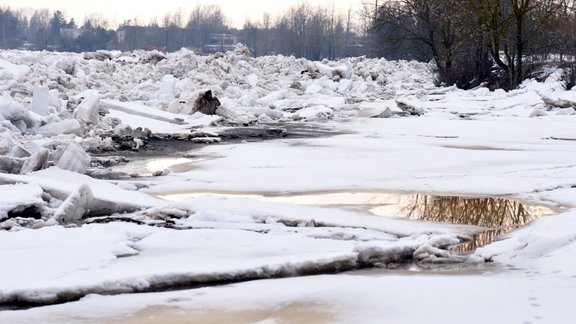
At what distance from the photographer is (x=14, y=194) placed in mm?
4199

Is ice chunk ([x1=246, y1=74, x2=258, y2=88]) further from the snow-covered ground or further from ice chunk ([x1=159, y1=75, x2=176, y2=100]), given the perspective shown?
the snow-covered ground

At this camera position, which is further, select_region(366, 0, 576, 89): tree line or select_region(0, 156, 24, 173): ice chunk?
select_region(366, 0, 576, 89): tree line

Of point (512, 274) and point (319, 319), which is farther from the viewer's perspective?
point (512, 274)

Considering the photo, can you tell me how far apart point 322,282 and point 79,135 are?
5961 millimetres

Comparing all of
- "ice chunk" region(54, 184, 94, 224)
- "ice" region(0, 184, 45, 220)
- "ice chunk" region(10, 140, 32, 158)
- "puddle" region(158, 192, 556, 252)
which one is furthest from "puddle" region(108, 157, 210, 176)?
"ice chunk" region(54, 184, 94, 224)

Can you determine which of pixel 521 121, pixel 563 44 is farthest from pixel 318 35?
pixel 521 121

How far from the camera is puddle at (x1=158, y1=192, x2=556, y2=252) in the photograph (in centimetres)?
413

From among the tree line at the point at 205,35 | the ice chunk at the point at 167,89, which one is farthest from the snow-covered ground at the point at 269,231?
the tree line at the point at 205,35

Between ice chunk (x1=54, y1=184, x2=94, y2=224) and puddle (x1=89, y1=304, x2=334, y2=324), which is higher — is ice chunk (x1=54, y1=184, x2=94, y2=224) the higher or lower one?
the higher one

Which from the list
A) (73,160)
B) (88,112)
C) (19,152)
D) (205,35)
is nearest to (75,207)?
(73,160)

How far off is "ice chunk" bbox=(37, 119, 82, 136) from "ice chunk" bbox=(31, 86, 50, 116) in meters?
0.84

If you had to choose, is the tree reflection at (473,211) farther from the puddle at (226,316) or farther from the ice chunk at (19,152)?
the ice chunk at (19,152)

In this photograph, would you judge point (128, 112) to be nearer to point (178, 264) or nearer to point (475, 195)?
point (475, 195)

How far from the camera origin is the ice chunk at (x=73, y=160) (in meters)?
5.41
